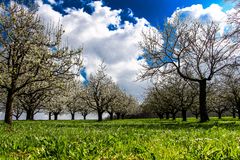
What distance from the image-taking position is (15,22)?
27.2 metres

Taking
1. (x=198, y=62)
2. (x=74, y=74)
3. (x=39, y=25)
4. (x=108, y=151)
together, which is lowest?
(x=108, y=151)

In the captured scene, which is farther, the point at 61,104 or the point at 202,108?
the point at 61,104

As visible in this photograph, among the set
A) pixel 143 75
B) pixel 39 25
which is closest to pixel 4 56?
pixel 39 25

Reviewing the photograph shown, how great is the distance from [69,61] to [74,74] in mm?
1491

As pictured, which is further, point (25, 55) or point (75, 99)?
point (75, 99)

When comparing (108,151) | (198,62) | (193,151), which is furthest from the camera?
(198,62)

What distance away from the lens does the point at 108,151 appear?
6648 mm

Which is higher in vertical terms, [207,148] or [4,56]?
[4,56]

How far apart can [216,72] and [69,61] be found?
19.3 m

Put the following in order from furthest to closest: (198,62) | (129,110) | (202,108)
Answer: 1. (129,110)
2. (198,62)
3. (202,108)

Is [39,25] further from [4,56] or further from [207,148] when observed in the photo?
[207,148]

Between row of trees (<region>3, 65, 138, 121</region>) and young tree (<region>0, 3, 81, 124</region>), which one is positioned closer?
young tree (<region>0, 3, 81, 124</region>)

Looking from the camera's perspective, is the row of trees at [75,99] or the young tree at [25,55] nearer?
the young tree at [25,55]

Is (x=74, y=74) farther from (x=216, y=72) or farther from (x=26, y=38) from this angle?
(x=216, y=72)
